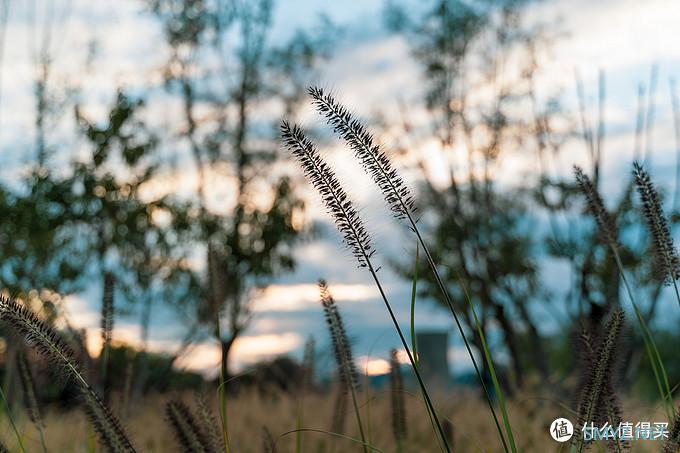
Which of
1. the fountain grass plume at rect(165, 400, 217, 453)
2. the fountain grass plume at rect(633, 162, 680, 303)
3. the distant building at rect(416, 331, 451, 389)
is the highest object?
the distant building at rect(416, 331, 451, 389)

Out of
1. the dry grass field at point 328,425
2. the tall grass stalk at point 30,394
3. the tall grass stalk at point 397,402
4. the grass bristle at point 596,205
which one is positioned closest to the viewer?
the grass bristle at point 596,205

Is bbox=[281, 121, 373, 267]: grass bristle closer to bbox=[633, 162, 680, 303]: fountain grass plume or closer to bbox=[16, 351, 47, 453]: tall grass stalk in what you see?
bbox=[633, 162, 680, 303]: fountain grass plume

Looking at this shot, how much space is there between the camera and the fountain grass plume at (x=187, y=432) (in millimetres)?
2711

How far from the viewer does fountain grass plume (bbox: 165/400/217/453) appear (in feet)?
8.89

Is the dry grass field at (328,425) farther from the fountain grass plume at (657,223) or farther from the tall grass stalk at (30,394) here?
the fountain grass plume at (657,223)

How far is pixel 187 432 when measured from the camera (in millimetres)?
2723

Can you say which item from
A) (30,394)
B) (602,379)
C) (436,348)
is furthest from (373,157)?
(436,348)

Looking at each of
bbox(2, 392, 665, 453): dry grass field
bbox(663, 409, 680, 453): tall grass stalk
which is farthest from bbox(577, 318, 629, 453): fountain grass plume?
bbox(2, 392, 665, 453): dry grass field

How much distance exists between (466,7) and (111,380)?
8787mm

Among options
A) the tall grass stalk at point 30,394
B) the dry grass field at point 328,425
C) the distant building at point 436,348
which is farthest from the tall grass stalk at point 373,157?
the distant building at point 436,348

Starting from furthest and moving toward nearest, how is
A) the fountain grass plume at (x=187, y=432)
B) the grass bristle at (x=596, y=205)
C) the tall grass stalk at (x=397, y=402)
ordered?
the tall grass stalk at (x=397, y=402)
the grass bristle at (x=596, y=205)
the fountain grass plume at (x=187, y=432)

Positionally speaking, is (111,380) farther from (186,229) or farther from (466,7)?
(466,7)

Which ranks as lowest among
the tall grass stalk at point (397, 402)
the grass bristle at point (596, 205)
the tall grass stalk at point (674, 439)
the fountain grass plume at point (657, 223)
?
the tall grass stalk at point (674, 439)

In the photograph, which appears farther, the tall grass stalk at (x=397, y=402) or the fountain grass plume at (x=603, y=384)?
the tall grass stalk at (x=397, y=402)
